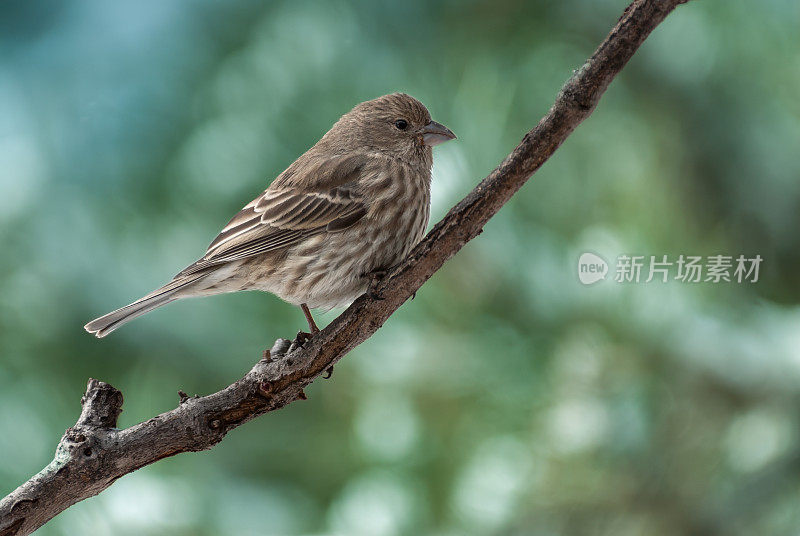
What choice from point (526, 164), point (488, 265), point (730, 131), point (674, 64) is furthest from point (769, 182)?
point (526, 164)

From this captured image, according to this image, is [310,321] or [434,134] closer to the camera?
[310,321]

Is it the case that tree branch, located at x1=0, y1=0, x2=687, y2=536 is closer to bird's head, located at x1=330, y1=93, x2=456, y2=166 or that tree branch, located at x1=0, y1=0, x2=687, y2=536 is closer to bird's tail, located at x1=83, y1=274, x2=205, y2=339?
bird's tail, located at x1=83, y1=274, x2=205, y2=339

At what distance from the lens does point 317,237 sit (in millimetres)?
1576

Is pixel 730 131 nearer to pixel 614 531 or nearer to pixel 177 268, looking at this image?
pixel 614 531

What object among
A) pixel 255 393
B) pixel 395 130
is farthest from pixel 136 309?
pixel 395 130

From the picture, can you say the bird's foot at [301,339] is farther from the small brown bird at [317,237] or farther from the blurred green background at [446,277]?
the blurred green background at [446,277]

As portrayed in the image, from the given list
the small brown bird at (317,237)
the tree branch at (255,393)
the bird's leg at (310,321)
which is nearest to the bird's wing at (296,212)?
the small brown bird at (317,237)

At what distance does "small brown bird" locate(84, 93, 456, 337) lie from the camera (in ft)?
5.11

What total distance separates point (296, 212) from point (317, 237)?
8cm

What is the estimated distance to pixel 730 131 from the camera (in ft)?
6.08

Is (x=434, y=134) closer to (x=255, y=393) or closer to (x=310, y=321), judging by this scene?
(x=310, y=321)

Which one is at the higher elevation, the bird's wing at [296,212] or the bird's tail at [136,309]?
the bird's wing at [296,212]

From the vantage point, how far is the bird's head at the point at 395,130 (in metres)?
1.76

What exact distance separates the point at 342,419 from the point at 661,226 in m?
0.86
